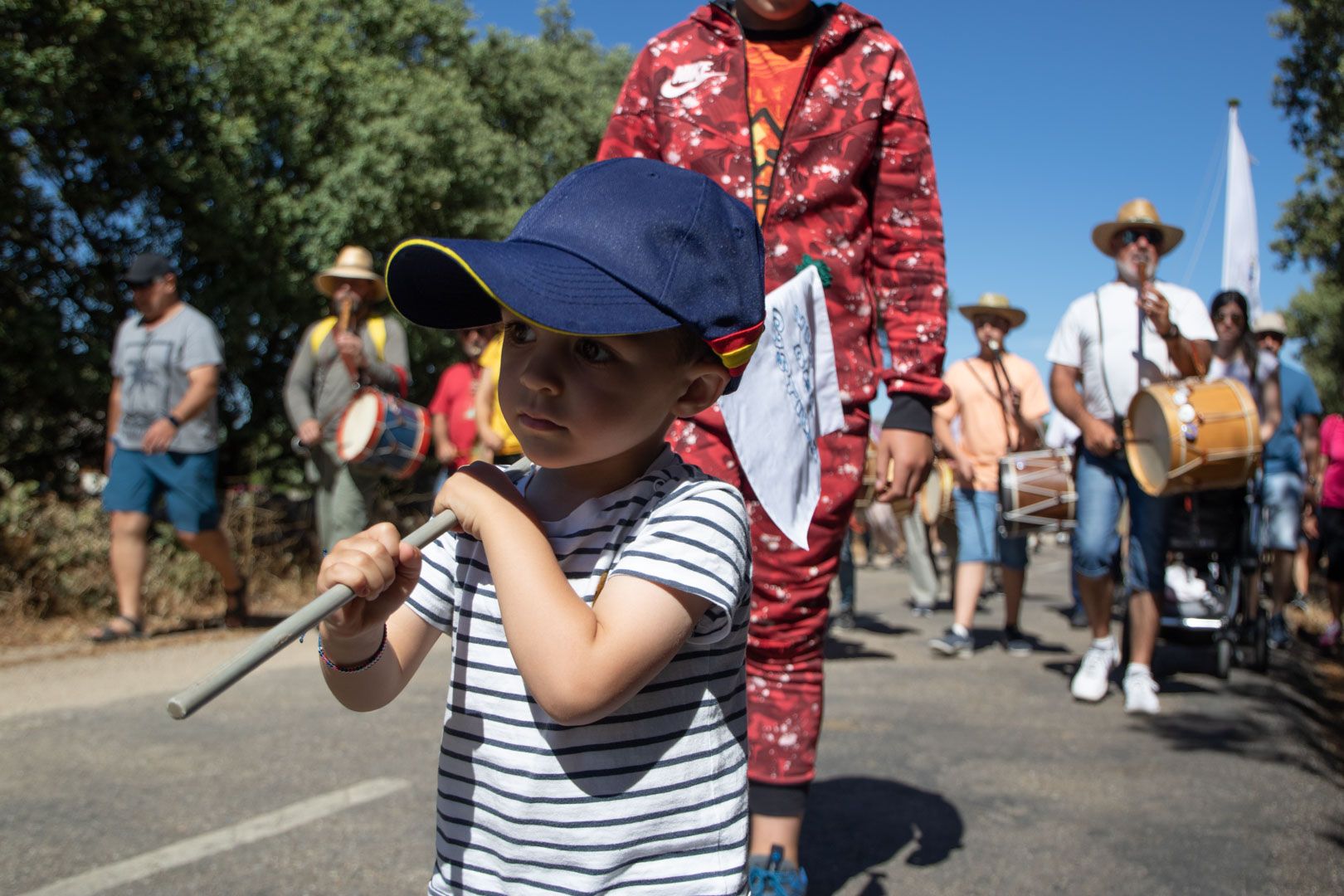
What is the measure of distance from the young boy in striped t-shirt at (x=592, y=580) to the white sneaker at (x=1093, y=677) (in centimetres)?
463

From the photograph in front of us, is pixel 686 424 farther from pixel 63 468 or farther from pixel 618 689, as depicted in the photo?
pixel 63 468

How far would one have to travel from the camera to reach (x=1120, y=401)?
5.86 m

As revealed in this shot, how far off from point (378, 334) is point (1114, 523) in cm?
439

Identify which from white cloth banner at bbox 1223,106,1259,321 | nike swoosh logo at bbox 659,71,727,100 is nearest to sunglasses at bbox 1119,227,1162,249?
nike swoosh logo at bbox 659,71,727,100

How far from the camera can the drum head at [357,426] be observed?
7.06m

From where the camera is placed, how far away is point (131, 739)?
4461 mm

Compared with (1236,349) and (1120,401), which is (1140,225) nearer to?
(1120,401)

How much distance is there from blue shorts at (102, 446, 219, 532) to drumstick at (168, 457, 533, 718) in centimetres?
582

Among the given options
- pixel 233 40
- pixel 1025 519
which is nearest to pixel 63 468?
pixel 233 40

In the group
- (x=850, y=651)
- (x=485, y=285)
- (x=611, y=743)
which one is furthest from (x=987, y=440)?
(x=485, y=285)

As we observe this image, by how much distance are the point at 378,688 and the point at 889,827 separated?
236 cm

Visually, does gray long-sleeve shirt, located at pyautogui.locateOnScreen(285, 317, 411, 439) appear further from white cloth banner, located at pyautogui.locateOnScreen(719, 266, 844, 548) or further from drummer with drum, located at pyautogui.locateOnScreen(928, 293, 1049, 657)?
white cloth banner, located at pyautogui.locateOnScreen(719, 266, 844, 548)

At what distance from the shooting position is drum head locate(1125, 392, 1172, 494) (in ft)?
17.8

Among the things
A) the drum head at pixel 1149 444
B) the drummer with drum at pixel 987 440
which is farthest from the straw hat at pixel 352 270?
the drum head at pixel 1149 444
